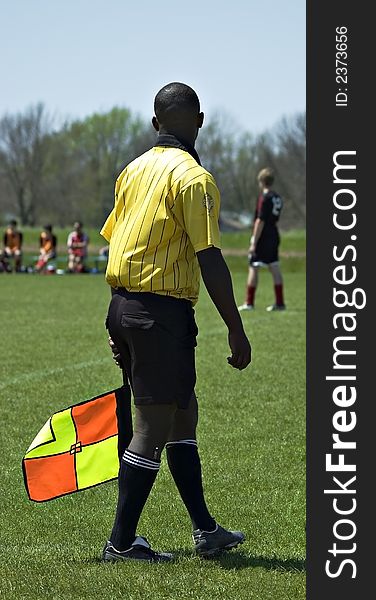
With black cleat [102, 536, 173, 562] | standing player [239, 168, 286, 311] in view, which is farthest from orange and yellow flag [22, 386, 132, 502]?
standing player [239, 168, 286, 311]

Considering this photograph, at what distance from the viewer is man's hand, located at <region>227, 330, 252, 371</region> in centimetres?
455

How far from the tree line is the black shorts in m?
80.9

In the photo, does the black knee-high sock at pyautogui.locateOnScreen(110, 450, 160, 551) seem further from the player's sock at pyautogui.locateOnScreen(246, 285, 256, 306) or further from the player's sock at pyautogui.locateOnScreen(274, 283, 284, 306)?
the player's sock at pyautogui.locateOnScreen(274, 283, 284, 306)

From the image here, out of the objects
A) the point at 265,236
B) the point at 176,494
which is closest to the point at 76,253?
the point at 265,236

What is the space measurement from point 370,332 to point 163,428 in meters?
1.59

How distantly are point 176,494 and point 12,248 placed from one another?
1294 inches

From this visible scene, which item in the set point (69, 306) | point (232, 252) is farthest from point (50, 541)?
point (232, 252)

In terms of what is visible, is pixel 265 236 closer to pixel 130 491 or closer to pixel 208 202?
pixel 130 491

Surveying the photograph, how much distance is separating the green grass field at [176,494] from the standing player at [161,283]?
364mm

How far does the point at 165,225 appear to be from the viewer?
14.9ft

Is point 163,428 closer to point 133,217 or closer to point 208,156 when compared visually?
point 133,217

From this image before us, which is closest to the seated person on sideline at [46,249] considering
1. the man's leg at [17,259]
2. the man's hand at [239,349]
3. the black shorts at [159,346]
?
the man's leg at [17,259]

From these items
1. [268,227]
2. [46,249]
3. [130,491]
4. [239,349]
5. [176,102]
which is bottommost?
[130,491]

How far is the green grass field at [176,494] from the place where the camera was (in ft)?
14.7
